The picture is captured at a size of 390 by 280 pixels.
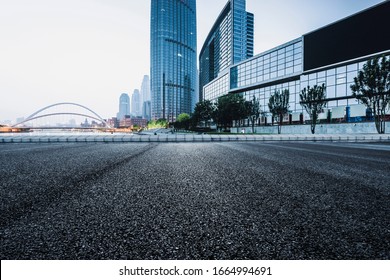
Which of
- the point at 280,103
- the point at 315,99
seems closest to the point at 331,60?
the point at 315,99

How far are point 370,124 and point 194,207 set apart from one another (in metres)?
37.2

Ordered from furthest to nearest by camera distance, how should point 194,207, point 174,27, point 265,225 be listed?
1. point 174,27
2. point 194,207
3. point 265,225

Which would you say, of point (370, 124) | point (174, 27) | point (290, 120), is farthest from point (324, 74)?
point (174, 27)

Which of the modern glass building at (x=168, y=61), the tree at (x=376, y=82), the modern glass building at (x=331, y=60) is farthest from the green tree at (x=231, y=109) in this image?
the modern glass building at (x=168, y=61)

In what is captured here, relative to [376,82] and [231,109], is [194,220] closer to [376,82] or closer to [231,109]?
[376,82]

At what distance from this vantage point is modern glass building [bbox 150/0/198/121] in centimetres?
18175

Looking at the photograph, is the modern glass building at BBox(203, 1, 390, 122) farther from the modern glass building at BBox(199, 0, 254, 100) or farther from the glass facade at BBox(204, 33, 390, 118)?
the modern glass building at BBox(199, 0, 254, 100)

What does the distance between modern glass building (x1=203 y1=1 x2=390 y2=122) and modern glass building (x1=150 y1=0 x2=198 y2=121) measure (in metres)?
133

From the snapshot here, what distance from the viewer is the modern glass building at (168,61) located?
7156 inches

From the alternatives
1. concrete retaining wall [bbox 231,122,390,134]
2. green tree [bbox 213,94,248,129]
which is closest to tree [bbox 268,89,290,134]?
concrete retaining wall [bbox 231,122,390,134]

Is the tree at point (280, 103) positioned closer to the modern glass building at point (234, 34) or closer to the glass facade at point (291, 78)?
the glass facade at point (291, 78)

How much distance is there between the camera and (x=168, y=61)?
182875 millimetres

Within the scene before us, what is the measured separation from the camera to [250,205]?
189 centimetres

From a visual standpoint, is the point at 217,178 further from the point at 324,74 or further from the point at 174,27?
the point at 174,27
